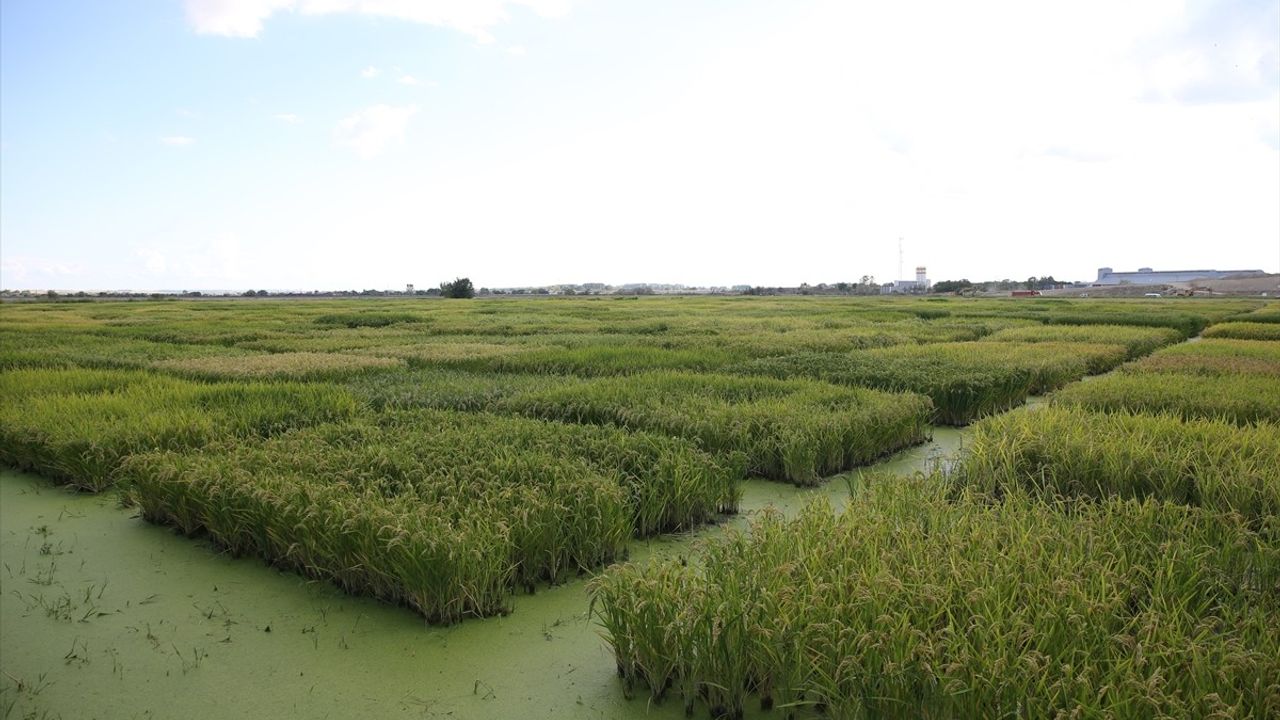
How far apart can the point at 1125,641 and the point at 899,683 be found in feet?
2.61

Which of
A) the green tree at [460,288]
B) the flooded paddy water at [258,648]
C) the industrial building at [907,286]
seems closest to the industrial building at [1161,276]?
the industrial building at [907,286]

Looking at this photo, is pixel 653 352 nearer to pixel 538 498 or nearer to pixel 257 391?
pixel 257 391

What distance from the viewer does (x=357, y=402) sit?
768 cm

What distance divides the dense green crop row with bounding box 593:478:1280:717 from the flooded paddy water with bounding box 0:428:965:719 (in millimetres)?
344

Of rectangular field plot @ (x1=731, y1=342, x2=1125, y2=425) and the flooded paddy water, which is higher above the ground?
rectangular field plot @ (x1=731, y1=342, x2=1125, y2=425)

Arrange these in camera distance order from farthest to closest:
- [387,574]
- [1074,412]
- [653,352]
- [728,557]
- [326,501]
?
[653,352] < [1074,412] < [326,501] < [387,574] < [728,557]

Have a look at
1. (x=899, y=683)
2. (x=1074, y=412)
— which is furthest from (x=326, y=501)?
(x=1074, y=412)

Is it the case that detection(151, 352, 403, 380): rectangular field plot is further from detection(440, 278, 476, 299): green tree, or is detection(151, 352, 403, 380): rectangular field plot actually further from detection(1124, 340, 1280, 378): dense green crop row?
detection(440, 278, 476, 299): green tree

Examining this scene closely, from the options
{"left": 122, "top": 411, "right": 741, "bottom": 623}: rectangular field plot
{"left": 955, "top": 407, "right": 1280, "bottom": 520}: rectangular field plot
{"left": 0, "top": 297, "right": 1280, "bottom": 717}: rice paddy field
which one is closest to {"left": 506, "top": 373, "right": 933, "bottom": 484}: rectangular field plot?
{"left": 0, "top": 297, "right": 1280, "bottom": 717}: rice paddy field

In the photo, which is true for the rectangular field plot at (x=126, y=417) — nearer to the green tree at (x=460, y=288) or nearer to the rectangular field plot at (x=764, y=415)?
the rectangular field plot at (x=764, y=415)

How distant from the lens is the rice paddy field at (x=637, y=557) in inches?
99.7

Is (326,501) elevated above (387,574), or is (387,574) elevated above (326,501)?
(326,501)

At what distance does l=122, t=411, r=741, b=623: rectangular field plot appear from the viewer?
3.50 meters

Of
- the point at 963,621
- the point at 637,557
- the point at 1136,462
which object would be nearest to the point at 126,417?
the point at 637,557
